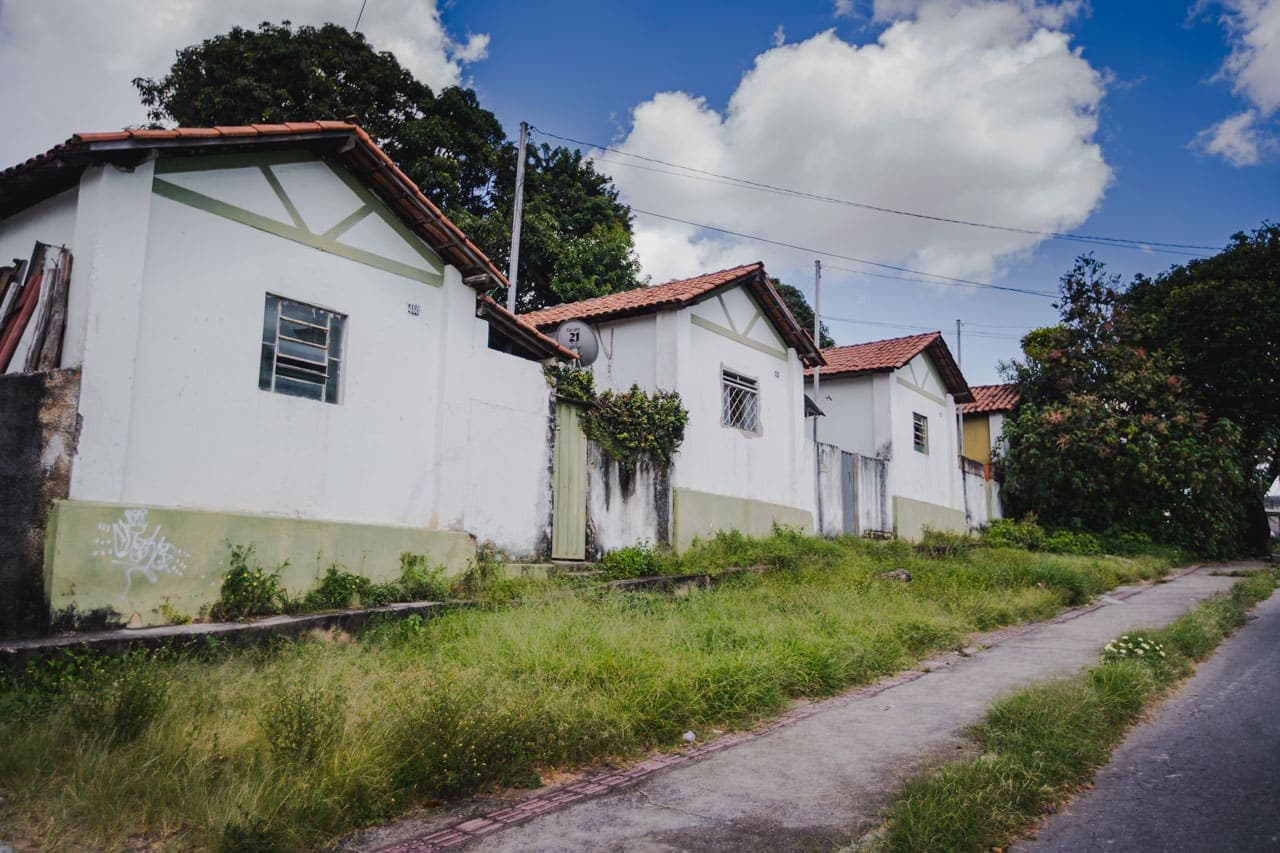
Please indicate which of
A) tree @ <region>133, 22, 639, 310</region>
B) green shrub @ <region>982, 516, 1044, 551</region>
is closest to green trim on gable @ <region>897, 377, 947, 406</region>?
green shrub @ <region>982, 516, 1044, 551</region>

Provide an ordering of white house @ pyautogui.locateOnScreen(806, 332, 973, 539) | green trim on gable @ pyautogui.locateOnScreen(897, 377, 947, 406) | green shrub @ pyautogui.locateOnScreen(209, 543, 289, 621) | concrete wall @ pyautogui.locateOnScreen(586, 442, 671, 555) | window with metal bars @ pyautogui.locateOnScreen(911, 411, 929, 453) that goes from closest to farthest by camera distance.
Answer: green shrub @ pyautogui.locateOnScreen(209, 543, 289, 621)
concrete wall @ pyautogui.locateOnScreen(586, 442, 671, 555)
white house @ pyautogui.locateOnScreen(806, 332, 973, 539)
green trim on gable @ pyautogui.locateOnScreen(897, 377, 947, 406)
window with metal bars @ pyautogui.locateOnScreen(911, 411, 929, 453)

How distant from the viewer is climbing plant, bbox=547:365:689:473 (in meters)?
11.7

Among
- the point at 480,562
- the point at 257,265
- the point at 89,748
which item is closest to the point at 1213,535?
the point at 480,562

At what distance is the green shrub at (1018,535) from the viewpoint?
20.8 metres

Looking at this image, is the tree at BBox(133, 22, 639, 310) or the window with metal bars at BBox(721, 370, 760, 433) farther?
the tree at BBox(133, 22, 639, 310)

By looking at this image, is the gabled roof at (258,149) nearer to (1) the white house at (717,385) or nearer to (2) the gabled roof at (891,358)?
(1) the white house at (717,385)

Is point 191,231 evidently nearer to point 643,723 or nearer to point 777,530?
point 643,723

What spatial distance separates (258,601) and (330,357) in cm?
264

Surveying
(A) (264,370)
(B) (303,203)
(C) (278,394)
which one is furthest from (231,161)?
(C) (278,394)

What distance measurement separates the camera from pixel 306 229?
8805 mm

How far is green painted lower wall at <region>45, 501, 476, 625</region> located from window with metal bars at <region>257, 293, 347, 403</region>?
54.3 inches

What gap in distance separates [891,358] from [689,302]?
300 inches

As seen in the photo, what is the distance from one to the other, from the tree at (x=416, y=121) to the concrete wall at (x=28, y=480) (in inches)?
578

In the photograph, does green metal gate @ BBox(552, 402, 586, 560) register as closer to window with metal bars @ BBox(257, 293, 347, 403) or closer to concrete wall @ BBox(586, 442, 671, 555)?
concrete wall @ BBox(586, 442, 671, 555)
